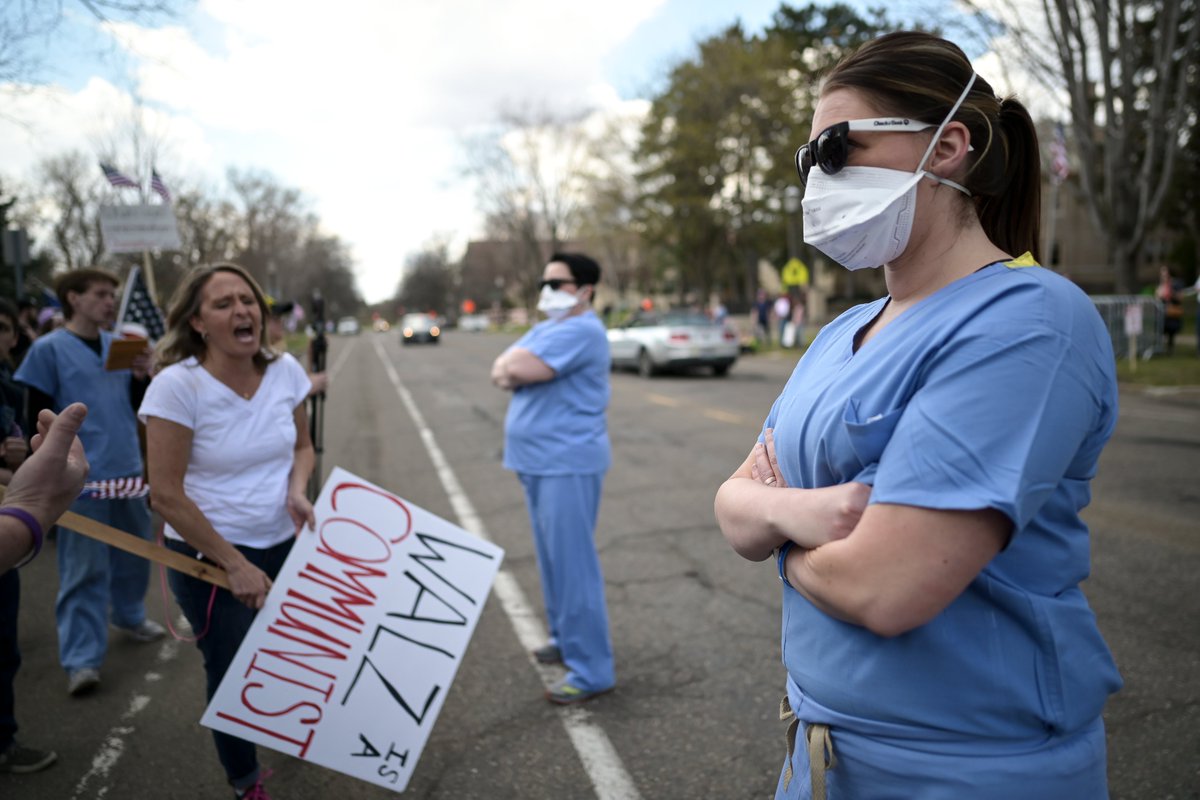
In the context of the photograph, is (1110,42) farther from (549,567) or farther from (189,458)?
(189,458)

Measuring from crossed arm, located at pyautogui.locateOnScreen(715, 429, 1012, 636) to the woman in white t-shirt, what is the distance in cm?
220

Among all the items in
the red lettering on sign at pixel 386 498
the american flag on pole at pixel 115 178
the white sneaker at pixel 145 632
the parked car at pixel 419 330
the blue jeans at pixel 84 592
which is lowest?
the parked car at pixel 419 330

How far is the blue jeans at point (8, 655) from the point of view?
342 cm

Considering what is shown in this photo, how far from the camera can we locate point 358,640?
3.15 metres

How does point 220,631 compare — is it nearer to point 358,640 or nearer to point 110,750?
point 358,640

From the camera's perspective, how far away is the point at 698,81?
36.3m

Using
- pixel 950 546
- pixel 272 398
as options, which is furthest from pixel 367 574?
pixel 950 546

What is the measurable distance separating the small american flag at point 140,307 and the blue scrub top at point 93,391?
52.7 inches

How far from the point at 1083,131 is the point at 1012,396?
20.8 meters

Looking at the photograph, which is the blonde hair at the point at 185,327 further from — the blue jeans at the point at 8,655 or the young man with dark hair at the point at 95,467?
the young man with dark hair at the point at 95,467

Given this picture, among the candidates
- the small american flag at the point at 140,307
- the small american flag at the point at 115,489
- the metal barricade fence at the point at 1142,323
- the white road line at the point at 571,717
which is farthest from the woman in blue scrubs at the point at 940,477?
the metal barricade fence at the point at 1142,323

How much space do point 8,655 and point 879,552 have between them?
3.75m

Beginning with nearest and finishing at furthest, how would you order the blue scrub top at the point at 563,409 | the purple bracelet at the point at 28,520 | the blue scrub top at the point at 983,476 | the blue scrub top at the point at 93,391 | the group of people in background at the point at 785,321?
the blue scrub top at the point at 983,476
the purple bracelet at the point at 28,520
the blue scrub top at the point at 563,409
the blue scrub top at the point at 93,391
the group of people in background at the point at 785,321

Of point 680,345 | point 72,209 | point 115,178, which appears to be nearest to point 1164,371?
point 680,345
